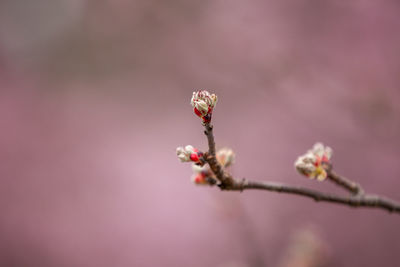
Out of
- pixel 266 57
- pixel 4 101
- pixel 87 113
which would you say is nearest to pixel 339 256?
pixel 266 57

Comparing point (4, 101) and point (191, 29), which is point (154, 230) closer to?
point (191, 29)

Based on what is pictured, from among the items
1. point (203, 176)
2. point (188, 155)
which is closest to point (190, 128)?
point (203, 176)

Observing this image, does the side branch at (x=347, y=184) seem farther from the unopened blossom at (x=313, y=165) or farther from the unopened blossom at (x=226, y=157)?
the unopened blossom at (x=226, y=157)

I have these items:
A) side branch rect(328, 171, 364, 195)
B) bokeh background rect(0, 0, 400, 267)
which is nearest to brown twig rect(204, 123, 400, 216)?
side branch rect(328, 171, 364, 195)

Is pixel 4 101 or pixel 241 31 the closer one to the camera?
pixel 241 31

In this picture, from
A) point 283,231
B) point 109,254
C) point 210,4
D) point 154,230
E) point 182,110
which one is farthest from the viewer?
point 182,110

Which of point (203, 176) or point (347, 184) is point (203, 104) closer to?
point (203, 176)
